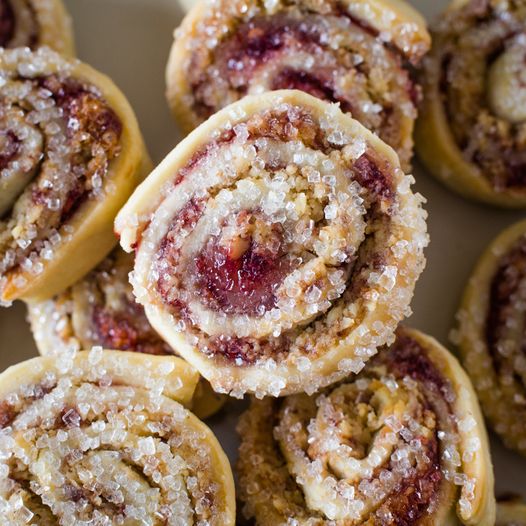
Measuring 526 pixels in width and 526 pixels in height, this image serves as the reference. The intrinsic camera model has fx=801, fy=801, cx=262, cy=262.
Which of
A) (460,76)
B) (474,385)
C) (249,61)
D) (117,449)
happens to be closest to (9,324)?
(117,449)

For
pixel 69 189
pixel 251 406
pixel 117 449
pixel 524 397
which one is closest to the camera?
pixel 117 449

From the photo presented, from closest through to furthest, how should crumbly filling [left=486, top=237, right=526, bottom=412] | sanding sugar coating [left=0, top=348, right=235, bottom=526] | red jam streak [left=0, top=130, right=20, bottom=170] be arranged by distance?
sanding sugar coating [left=0, top=348, right=235, bottom=526] < red jam streak [left=0, top=130, right=20, bottom=170] < crumbly filling [left=486, top=237, right=526, bottom=412]

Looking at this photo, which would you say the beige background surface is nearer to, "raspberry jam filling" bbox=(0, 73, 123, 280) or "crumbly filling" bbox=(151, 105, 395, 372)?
"raspberry jam filling" bbox=(0, 73, 123, 280)

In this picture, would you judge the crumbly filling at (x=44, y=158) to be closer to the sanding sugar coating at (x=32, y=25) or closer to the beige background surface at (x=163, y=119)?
the sanding sugar coating at (x=32, y=25)

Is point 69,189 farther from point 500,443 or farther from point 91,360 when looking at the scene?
point 500,443

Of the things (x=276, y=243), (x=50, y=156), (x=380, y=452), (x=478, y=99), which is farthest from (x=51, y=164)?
(x=478, y=99)

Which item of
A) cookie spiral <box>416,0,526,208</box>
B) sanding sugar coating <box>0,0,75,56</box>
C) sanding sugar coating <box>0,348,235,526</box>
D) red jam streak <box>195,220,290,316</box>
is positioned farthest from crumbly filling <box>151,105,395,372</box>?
sanding sugar coating <box>0,0,75,56</box>
